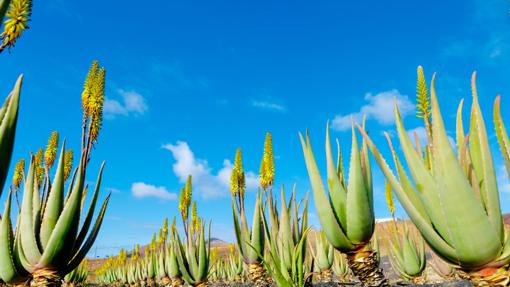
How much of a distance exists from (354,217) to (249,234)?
10.2 ft

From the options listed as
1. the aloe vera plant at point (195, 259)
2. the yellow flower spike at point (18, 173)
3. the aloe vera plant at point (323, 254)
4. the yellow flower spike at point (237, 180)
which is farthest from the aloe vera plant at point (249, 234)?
the yellow flower spike at point (18, 173)

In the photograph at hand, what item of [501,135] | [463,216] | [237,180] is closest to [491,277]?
[463,216]

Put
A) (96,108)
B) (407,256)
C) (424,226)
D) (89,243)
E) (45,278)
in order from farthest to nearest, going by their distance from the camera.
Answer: (407,256)
(96,108)
(89,243)
(45,278)
(424,226)

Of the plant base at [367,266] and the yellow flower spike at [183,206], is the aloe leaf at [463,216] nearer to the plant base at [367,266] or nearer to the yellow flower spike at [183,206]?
the plant base at [367,266]

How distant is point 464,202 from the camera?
1284mm

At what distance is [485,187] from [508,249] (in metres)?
0.26

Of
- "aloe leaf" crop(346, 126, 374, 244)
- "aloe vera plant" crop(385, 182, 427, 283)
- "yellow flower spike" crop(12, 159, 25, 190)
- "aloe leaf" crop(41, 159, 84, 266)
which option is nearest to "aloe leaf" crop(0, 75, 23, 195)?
"aloe leaf" crop(41, 159, 84, 266)

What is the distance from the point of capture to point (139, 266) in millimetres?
16312

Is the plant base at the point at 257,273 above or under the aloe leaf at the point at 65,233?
under

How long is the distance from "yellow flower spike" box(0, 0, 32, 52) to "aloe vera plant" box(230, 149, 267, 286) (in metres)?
3.06

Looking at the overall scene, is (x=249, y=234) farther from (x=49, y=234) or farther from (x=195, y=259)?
(x=49, y=234)

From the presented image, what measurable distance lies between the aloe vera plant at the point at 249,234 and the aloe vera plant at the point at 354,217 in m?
1.86

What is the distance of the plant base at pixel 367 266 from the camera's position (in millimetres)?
2189

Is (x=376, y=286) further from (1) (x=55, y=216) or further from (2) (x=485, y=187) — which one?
(1) (x=55, y=216)
